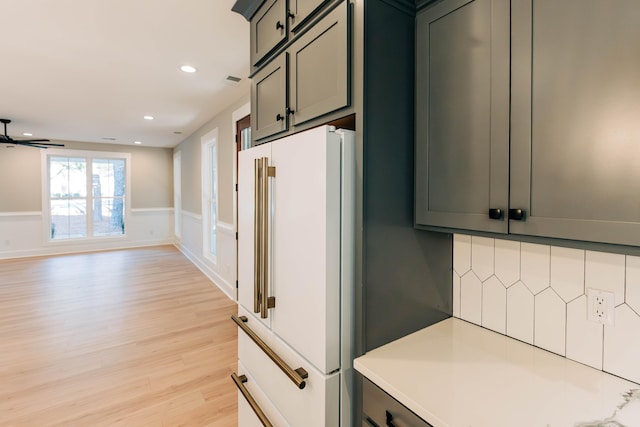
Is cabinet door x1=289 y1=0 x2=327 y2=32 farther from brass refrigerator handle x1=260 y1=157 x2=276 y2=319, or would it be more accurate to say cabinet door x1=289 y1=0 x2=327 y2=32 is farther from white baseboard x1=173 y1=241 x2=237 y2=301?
white baseboard x1=173 y1=241 x2=237 y2=301

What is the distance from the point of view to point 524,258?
1.26 meters

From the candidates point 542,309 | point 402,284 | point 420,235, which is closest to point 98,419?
point 402,284

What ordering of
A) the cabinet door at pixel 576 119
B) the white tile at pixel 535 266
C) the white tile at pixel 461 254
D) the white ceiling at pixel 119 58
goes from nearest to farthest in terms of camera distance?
the cabinet door at pixel 576 119 → the white tile at pixel 535 266 → the white tile at pixel 461 254 → the white ceiling at pixel 119 58

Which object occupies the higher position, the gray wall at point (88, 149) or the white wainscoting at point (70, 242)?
the gray wall at point (88, 149)

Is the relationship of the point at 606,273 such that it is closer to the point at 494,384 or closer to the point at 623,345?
the point at 623,345

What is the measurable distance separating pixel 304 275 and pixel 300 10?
113 cm

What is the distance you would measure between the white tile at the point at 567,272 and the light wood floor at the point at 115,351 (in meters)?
2.01

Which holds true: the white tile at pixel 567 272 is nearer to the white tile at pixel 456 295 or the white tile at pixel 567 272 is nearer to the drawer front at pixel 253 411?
the white tile at pixel 456 295

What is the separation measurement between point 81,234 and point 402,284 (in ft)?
27.4

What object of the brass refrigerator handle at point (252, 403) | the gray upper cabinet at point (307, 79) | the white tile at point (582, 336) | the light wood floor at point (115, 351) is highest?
the gray upper cabinet at point (307, 79)

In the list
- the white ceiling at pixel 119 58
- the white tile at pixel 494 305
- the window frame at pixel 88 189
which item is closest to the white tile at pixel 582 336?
the white tile at pixel 494 305

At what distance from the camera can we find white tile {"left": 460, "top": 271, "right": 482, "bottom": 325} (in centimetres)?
142

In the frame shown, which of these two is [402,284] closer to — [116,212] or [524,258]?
[524,258]

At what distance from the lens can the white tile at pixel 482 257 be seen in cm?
138
